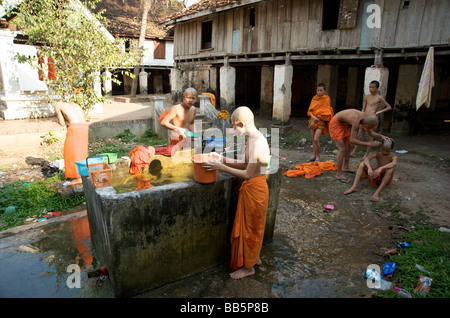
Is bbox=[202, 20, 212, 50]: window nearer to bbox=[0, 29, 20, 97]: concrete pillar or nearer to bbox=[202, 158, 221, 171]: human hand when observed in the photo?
bbox=[0, 29, 20, 97]: concrete pillar

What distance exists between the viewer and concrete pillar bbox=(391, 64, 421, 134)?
1002 centimetres

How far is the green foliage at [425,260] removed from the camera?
308cm

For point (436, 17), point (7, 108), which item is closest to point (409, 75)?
point (436, 17)

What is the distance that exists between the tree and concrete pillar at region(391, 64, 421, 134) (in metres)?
8.78

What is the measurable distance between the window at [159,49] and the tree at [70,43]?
616 inches

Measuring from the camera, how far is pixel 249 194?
320 centimetres

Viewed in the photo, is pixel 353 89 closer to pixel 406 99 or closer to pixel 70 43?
pixel 406 99

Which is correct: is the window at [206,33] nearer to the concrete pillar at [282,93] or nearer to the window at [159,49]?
the concrete pillar at [282,93]

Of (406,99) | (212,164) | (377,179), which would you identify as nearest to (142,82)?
(406,99)

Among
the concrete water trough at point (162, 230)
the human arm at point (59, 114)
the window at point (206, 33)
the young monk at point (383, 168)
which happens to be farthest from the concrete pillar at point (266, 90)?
the concrete water trough at point (162, 230)

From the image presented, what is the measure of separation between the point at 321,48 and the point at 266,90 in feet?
13.9

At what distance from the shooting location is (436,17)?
27.0 ft

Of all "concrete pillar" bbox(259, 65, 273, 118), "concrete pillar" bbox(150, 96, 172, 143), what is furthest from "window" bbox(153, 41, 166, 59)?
"concrete pillar" bbox(150, 96, 172, 143)
